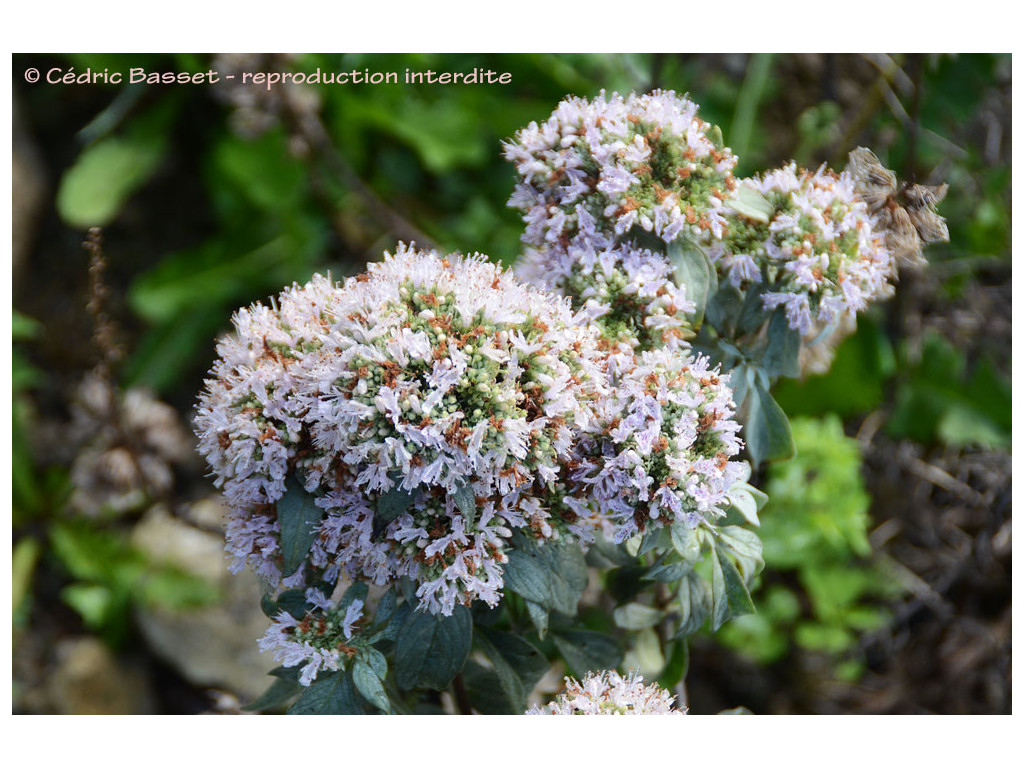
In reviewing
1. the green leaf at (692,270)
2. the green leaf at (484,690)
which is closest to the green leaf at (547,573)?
the green leaf at (484,690)

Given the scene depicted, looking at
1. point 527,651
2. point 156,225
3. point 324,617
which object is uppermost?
point 156,225

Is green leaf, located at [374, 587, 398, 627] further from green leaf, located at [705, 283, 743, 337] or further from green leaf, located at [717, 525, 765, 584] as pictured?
green leaf, located at [705, 283, 743, 337]

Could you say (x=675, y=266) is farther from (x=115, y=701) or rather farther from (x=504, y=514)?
(x=115, y=701)

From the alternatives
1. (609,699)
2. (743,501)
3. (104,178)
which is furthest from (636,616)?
(104,178)

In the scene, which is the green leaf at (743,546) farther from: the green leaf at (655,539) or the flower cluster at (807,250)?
the flower cluster at (807,250)

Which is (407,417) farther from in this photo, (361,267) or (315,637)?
(361,267)

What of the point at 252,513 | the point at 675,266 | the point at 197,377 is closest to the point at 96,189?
the point at 197,377

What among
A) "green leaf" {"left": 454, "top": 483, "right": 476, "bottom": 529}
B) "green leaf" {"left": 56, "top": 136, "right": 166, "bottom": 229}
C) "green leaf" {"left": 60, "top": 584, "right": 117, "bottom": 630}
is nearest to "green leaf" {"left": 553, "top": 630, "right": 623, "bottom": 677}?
"green leaf" {"left": 454, "top": 483, "right": 476, "bottom": 529}
